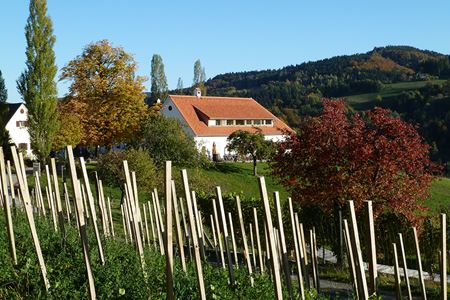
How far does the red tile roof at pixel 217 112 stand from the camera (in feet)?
151

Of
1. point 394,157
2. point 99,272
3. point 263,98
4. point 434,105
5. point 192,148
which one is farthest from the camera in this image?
point 263,98

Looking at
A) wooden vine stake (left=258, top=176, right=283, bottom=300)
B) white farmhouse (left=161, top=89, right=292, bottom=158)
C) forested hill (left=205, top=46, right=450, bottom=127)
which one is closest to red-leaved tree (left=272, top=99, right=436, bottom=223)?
wooden vine stake (left=258, top=176, right=283, bottom=300)

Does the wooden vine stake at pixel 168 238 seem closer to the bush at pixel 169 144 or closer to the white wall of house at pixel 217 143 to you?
the bush at pixel 169 144

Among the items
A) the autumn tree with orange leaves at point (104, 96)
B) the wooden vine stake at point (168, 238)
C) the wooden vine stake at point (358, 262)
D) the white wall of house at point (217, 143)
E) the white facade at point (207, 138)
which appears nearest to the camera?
the wooden vine stake at point (168, 238)

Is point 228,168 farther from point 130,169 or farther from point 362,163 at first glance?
point 362,163

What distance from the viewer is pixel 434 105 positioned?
81812 mm

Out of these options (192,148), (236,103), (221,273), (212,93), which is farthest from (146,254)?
(212,93)

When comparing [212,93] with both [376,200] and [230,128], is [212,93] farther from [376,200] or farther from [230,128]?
[376,200]

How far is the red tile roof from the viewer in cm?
4600

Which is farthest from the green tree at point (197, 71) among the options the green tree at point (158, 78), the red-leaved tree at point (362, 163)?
the red-leaved tree at point (362, 163)

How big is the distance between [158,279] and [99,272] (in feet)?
2.13

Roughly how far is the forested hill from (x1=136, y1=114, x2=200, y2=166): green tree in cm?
6230

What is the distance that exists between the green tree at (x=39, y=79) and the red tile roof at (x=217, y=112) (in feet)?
51.2

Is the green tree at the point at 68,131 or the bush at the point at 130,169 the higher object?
the green tree at the point at 68,131
